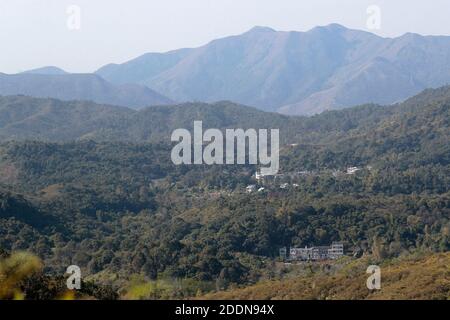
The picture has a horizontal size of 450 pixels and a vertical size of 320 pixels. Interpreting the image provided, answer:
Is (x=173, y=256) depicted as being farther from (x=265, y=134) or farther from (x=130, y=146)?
(x=265, y=134)

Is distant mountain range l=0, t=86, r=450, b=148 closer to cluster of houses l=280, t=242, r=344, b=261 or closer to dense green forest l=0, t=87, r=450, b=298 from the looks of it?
dense green forest l=0, t=87, r=450, b=298

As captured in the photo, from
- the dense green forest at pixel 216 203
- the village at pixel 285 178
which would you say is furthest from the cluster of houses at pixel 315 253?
the village at pixel 285 178

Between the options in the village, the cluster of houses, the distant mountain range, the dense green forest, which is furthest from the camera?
the distant mountain range

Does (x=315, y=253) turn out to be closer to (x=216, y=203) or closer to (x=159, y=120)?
(x=216, y=203)

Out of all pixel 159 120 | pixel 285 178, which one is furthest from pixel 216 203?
pixel 159 120

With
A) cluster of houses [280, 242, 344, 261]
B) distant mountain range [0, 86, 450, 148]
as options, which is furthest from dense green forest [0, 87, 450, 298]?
distant mountain range [0, 86, 450, 148]

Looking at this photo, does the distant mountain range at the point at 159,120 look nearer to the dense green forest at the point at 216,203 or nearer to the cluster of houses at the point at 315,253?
the dense green forest at the point at 216,203

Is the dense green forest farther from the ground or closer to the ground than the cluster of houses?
farther from the ground

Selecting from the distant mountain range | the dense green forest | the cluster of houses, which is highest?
the distant mountain range
